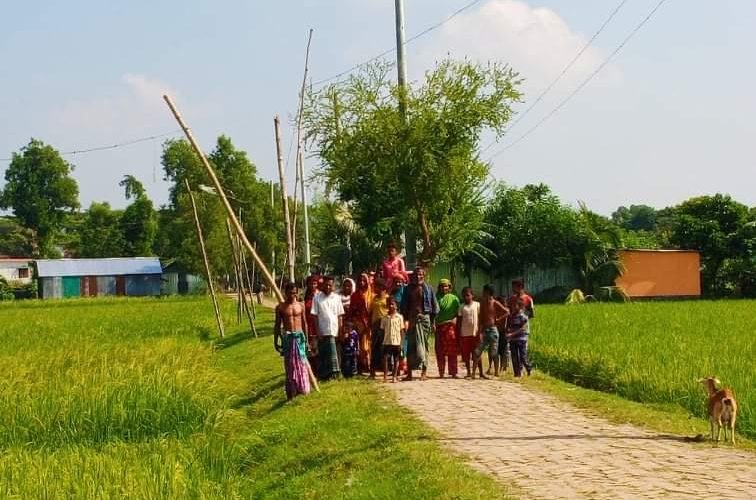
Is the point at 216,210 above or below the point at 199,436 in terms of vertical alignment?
above

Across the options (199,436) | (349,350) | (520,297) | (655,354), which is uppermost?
(520,297)

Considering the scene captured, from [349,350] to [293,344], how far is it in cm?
165

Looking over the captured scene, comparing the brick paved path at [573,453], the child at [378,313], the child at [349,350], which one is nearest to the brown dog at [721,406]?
the brick paved path at [573,453]

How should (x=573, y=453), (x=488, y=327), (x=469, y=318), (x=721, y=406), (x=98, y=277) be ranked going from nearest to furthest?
(x=573, y=453) → (x=721, y=406) → (x=488, y=327) → (x=469, y=318) → (x=98, y=277)

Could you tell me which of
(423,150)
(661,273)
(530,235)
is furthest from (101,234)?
(423,150)

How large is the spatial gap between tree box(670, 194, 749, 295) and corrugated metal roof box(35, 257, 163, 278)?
45841 millimetres

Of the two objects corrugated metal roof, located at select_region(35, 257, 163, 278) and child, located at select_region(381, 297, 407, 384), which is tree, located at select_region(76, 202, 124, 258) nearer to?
corrugated metal roof, located at select_region(35, 257, 163, 278)

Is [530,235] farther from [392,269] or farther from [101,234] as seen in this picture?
[101,234]

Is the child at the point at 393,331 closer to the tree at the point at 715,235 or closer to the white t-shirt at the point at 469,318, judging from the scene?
the white t-shirt at the point at 469,318

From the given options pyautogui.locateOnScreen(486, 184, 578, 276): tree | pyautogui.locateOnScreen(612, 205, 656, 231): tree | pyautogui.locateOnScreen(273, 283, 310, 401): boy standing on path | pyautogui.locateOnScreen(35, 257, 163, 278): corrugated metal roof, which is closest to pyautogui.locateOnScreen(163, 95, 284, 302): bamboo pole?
pyautogui.locateOnScreen(273, 283, 310, 401): boy standing on path

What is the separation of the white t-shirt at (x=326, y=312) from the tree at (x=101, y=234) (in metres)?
77.9

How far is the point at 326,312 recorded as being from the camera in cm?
1412

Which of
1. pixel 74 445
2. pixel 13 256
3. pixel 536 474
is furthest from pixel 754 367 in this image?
pixel 13 256

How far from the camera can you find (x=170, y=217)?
80.9m
